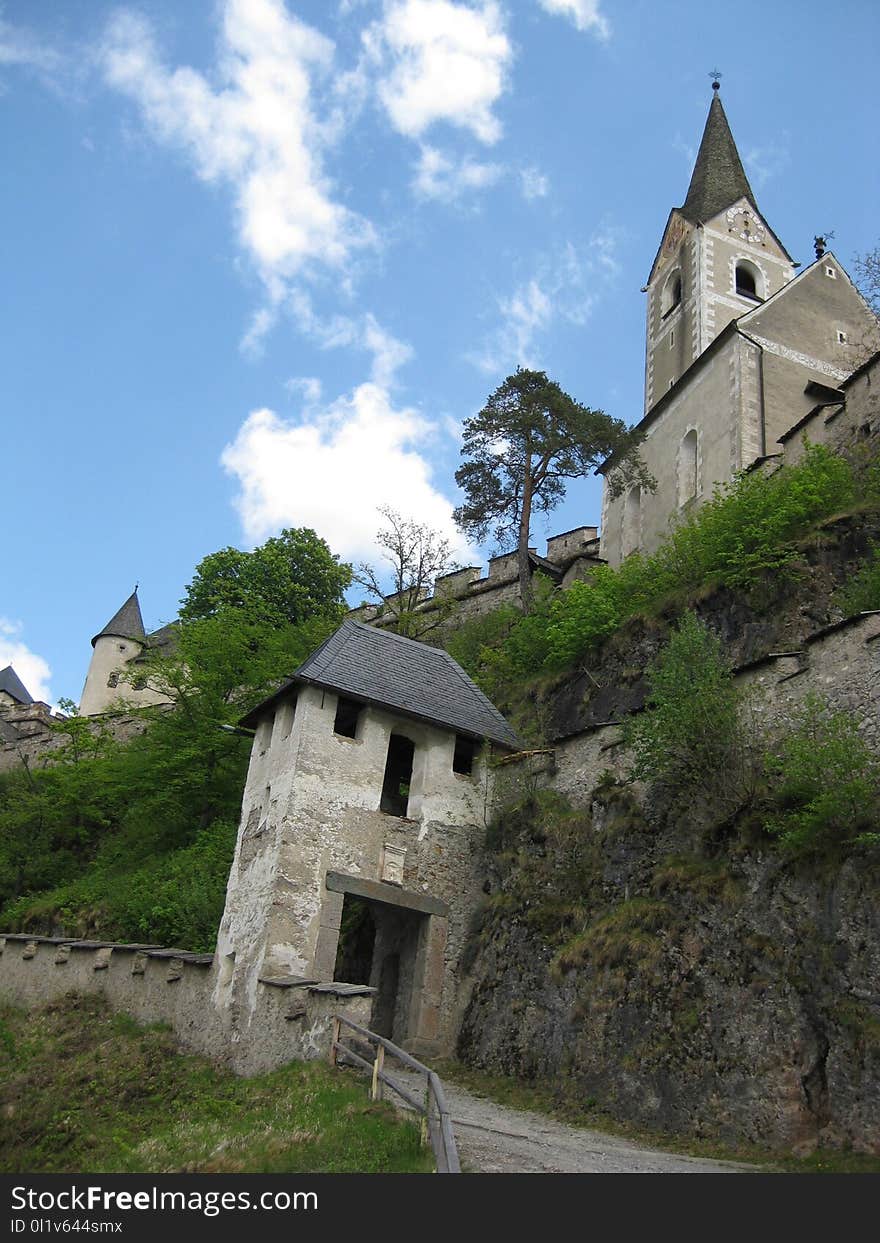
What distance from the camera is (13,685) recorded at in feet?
210

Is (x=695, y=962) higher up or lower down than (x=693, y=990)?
higher up

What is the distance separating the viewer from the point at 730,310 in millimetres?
35469

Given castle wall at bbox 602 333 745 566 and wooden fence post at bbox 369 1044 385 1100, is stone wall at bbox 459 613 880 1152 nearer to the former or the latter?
wooden fence post at bbox 369 1044 385 1100

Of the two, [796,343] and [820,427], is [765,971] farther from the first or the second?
[796,343]

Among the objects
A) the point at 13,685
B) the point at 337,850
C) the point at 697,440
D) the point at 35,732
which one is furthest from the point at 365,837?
the point at 13,685

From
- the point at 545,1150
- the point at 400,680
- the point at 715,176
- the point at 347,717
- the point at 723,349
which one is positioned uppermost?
the point at 715,176

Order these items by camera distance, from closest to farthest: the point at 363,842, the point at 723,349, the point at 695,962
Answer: the point at 695,962 → the point at 363,842 → the point at 723,349

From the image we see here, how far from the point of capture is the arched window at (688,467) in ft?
98.7

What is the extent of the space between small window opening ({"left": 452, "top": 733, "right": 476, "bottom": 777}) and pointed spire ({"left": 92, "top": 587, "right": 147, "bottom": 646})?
115 ft

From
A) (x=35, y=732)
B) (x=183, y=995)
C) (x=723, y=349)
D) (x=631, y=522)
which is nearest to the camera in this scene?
(x=183, y=995)

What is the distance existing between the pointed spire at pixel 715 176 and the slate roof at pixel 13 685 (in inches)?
1809

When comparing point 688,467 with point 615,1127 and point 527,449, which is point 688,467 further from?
point 615,1127

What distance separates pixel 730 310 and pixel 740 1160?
30.5 metres

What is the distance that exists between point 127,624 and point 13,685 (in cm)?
1435
